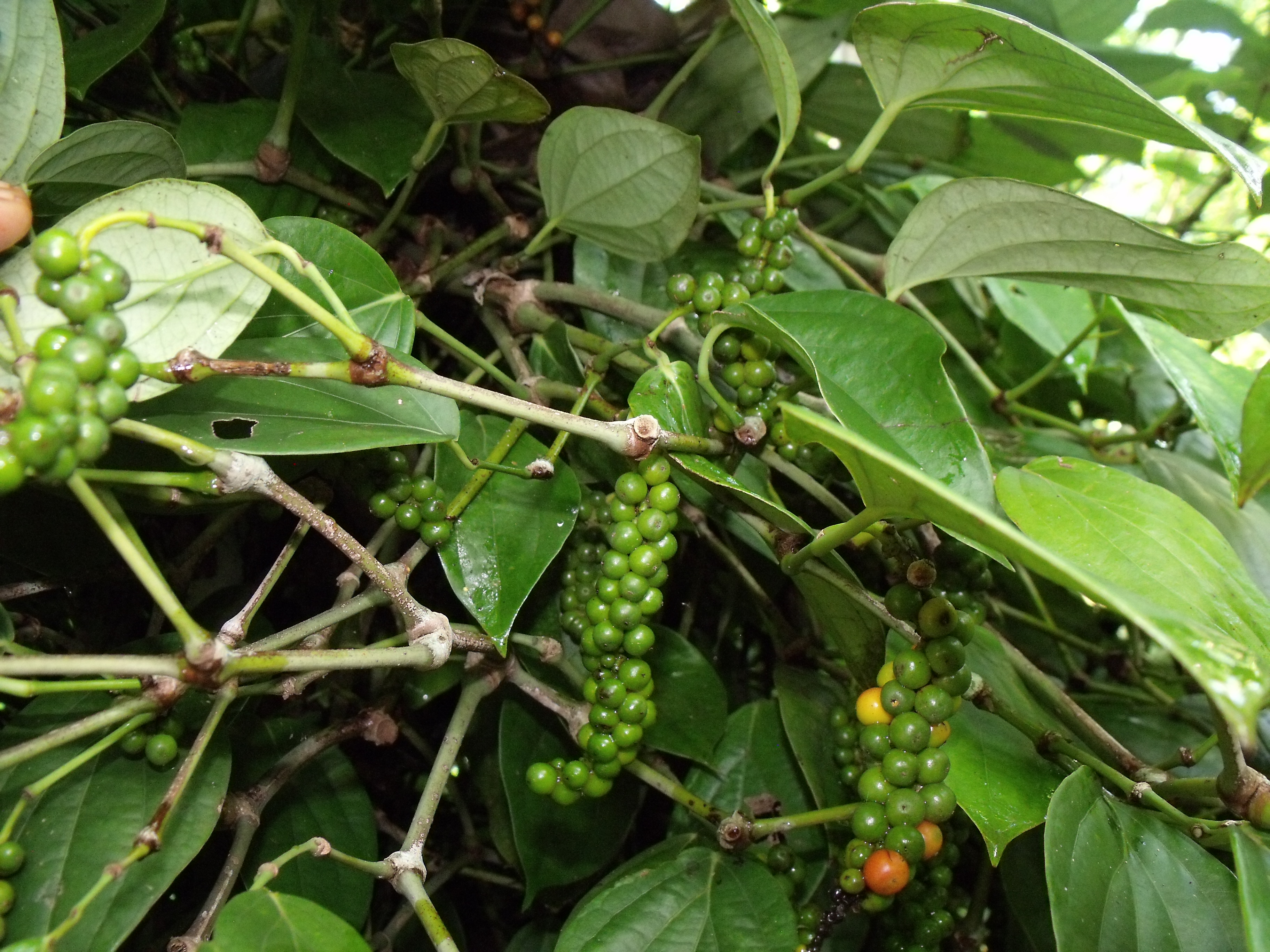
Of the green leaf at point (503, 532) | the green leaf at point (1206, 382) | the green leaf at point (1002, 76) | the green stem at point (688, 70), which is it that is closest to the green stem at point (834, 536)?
the green leaf at point (503, 532)

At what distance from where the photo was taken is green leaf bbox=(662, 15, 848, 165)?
0.85 metres

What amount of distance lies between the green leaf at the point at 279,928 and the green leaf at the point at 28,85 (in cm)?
39

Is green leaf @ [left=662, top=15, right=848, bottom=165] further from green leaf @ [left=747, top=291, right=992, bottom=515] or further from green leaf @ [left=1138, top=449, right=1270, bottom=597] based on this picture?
green leaf @ [left=1138, top=449, right=1270, bottom=597]

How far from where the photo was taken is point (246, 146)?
675 millimetres

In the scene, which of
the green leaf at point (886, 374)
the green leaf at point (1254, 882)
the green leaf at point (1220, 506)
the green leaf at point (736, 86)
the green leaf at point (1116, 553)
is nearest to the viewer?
the green leaf at point (1116, 553)

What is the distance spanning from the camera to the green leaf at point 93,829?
1.43ft

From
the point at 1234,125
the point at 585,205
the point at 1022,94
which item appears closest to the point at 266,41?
the point at 585,205

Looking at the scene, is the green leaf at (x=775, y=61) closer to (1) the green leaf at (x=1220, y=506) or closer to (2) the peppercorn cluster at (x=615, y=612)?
(2) the peppercorn cluster at (x=615, y=612)

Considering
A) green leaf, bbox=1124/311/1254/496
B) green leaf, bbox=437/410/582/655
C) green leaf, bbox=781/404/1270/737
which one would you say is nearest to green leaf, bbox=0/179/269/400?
green leaf, bbox=437/410/582/655

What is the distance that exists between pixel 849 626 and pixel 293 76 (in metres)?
0.55

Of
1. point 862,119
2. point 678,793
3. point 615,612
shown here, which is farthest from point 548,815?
point 862,119

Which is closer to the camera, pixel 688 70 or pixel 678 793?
pixel 678 793

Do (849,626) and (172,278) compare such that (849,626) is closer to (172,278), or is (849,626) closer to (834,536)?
(834,536)

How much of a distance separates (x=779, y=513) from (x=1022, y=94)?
0.32 m
